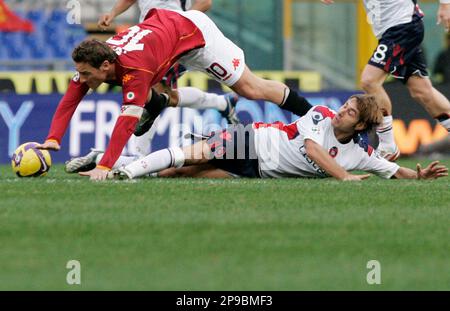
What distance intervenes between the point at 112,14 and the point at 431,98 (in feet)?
10.5

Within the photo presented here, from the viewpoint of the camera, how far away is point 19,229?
23.4 feet

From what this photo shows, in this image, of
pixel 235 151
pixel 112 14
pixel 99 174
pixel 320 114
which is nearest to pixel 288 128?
pixel 320 114

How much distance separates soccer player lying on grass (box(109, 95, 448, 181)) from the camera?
31.2 feet

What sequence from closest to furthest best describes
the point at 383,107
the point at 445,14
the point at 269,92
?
the point at 269,92 → the point at 445,14 → the point at 383,107

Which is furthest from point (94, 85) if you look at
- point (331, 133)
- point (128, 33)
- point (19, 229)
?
point (19, 229)

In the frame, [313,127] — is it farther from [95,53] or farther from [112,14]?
[112,14]

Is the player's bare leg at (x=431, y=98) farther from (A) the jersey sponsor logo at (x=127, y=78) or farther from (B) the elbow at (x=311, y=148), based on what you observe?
(A) the jersey sponsor logo at (x=127, y=78)

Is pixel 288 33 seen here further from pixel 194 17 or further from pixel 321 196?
pixel 321 196

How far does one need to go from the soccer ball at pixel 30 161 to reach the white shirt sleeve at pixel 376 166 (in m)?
2.64

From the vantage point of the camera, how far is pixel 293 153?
988 centimetres

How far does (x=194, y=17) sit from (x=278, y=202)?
2.56 m

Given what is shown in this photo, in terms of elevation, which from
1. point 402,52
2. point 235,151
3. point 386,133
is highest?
point 402,52

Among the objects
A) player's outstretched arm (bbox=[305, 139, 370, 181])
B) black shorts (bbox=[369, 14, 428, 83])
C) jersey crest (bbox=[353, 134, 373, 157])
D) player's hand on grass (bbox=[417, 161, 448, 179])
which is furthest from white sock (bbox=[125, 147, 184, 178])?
black shorts (bbox=[369, 14, 428, 83])

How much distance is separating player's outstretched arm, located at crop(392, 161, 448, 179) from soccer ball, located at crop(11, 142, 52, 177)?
2.95 metres
